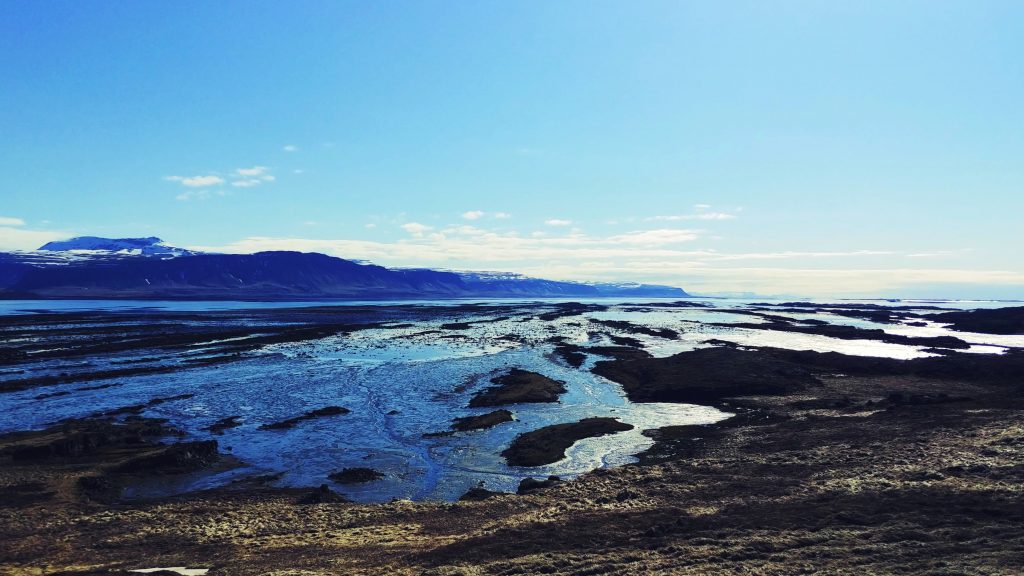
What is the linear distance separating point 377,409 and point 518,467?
43.2 feet

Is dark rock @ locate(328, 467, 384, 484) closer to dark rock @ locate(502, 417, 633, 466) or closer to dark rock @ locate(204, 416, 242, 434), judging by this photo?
dark rock @ locate(502, 417, 633, 466)

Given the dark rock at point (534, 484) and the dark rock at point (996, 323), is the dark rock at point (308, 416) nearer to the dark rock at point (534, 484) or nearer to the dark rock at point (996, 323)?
the dark rock at point (534, 484)

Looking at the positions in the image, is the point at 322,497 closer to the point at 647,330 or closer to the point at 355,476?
Answer: the point at 355,476

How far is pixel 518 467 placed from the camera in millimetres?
21328

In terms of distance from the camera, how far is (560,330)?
85.2 m

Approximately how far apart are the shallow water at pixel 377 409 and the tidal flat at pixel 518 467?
0.20 metres

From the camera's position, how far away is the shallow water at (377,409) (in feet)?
68.7

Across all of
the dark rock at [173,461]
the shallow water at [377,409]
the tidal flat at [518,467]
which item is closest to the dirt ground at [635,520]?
the tidal flat at [518,467]

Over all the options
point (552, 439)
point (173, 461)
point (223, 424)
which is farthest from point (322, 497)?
point (223, 424)

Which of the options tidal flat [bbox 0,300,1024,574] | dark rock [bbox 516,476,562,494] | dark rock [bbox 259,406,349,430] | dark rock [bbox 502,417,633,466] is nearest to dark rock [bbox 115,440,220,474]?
tidal flat [bbox 0,300,1024,574]

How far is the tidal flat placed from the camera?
12555 mm

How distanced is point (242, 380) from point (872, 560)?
1579 inches

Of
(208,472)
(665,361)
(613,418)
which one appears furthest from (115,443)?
(665,361)

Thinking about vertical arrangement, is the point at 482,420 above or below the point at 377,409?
above
